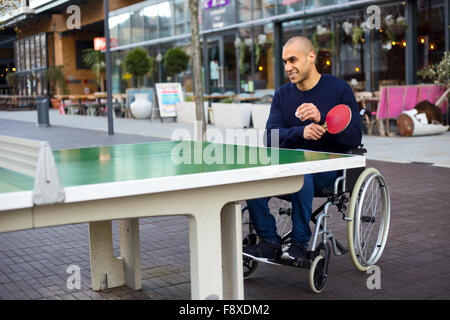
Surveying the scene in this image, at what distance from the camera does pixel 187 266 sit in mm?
4836

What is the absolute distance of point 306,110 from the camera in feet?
13.4

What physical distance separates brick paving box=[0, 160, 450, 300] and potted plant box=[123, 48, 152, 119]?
16737mm

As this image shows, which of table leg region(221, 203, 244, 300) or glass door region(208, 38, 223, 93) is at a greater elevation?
glass door region(208, 38, 223, 93)

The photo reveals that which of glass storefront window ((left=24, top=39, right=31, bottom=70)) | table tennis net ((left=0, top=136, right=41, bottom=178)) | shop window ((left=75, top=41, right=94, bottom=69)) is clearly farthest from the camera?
glass storefront window ((left=24, top=39, right=31, bottom=70))

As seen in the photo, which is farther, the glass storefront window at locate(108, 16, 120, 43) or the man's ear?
the glass storefront window at locate(108, 16, 120, 43)

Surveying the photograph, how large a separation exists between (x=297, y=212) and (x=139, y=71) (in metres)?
20.8

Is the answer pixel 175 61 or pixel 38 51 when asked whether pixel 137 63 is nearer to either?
pixel 175 61

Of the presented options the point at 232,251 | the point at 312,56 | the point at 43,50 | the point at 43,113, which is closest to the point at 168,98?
the point at 43,113

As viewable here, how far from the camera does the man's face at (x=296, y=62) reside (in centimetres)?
429

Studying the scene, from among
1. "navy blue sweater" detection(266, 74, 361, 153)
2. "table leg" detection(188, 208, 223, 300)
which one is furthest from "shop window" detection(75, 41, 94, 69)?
"table leg" detection(188, 208, 223, 300)

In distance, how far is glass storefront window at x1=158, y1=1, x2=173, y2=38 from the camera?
27516 millimetres

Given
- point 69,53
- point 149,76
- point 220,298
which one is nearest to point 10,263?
point 220,298

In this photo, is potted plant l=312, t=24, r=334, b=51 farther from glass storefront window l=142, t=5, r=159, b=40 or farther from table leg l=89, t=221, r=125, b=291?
table leg l=89, t=221, r=125, b=291

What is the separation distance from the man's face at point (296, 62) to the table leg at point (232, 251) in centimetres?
131
